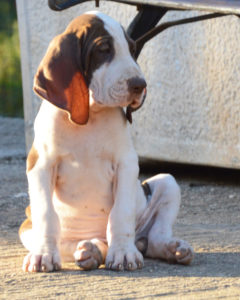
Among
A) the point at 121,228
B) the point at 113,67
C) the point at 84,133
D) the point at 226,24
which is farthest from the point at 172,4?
the point at 226,24

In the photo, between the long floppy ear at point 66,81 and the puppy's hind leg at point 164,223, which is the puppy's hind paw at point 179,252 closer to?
the puppy's hind leg at point 164,223

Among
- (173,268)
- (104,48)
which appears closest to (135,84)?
(104,48)

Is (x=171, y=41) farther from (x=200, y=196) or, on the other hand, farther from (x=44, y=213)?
(x=44, y=213)

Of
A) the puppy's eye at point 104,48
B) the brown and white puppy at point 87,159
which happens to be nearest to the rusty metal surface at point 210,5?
the brown and white puppy at point 87,159

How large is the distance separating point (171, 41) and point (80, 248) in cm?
301

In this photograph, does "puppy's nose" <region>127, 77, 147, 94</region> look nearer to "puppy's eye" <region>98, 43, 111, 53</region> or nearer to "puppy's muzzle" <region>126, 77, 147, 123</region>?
"puppy's muzzle" <region>126, 77, 147, 123</region>

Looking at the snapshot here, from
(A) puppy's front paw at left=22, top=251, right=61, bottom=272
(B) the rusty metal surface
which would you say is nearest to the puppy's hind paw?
(A) puppy's front paw at left=22, top=251, right=61, bottom=272

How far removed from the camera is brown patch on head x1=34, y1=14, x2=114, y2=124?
12.0 feet

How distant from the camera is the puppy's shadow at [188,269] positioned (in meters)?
3.68

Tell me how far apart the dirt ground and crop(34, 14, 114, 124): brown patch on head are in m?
0.75

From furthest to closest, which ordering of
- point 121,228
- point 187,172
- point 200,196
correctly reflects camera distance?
1. point 187,172
2. point 200,196
3. point 121,228

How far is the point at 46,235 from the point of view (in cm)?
370

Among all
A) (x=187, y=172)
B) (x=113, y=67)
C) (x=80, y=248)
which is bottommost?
(x=187, y=172)

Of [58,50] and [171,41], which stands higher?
[58,50]
